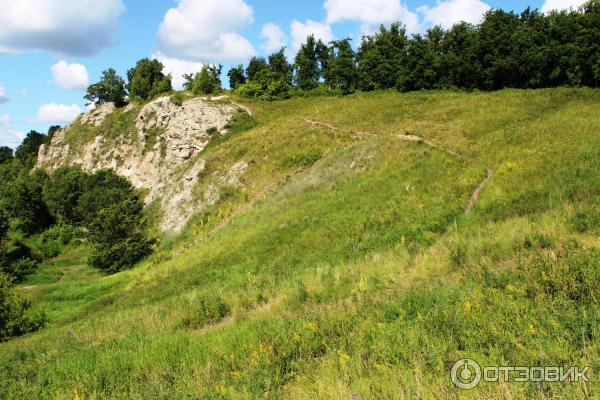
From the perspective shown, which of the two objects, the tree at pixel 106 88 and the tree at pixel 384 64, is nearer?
the tree at pixel 384 64

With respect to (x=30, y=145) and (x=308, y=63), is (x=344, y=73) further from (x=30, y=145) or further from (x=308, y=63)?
(x=30, y=145)

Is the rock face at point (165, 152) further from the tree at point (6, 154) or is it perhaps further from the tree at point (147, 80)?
the tree at point (6, 154)

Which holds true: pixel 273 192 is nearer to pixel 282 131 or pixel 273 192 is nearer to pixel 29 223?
pixel 282 131

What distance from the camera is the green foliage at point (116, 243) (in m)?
39.6

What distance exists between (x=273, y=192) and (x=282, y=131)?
15.8 m

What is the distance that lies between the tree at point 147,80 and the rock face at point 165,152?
5751 millimetres

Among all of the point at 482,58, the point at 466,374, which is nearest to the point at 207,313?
the point at 466,374

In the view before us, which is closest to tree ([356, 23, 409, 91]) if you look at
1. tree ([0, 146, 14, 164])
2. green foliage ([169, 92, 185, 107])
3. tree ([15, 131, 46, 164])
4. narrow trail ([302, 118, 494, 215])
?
narrow trail ([302, 118, 494, 215])

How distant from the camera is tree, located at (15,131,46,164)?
458 ft

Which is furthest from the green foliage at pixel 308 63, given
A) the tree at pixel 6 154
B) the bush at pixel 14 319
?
the tree at pixel 6 154

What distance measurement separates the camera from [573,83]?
41969 millimetres

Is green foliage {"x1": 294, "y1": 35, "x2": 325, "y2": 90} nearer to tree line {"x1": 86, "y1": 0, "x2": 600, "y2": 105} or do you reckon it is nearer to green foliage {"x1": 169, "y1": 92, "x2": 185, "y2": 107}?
tree line {"x1": 86, "y1": 0, "x2": 600, "y2": 105}

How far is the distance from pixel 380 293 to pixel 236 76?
8552 centimetres

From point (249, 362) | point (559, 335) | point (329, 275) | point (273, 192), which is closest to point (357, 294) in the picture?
point (329, 275)
